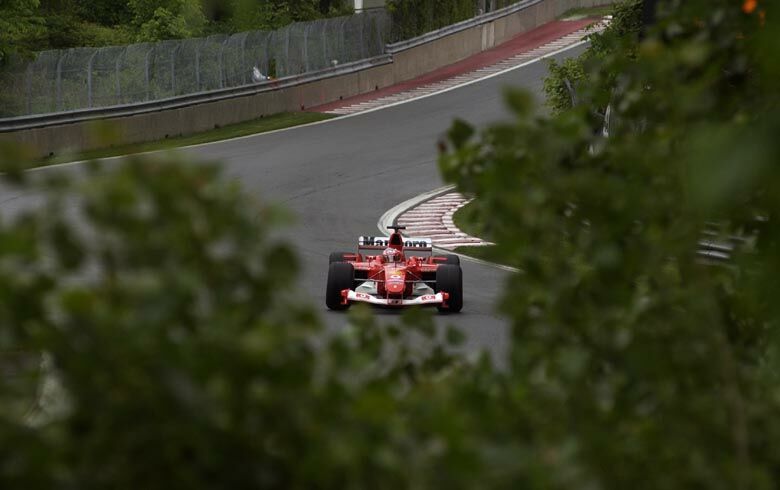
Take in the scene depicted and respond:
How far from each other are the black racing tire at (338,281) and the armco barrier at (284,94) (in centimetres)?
571

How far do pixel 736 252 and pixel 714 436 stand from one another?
3.17 ft

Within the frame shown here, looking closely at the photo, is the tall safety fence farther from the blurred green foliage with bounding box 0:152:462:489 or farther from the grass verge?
the blurred green foliage with bounding box 0:152:462:489

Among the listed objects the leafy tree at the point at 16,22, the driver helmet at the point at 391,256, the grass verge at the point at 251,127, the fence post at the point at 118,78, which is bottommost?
the grass verge at the point at 251,127

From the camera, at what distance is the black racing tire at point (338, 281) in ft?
48.9

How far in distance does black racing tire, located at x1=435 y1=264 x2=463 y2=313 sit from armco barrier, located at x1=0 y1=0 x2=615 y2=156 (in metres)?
6.59

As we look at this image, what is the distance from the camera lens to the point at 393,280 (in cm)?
1488

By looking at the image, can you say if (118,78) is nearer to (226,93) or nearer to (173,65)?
(173,65)

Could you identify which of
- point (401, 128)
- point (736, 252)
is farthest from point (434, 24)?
point (736, 252)

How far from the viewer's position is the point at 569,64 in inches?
992

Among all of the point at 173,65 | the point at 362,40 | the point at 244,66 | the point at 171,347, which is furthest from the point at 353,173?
the point at 171,347

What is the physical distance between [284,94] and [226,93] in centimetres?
292

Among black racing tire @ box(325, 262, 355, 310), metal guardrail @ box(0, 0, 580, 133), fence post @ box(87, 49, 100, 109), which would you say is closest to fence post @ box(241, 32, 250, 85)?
metal guardrail @ box(0, 0, 580, 133)

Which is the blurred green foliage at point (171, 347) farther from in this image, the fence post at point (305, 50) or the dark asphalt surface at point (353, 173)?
the fence post at point (305, 50)

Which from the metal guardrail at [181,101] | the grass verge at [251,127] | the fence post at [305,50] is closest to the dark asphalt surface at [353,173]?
the grass verge at [251,127]
